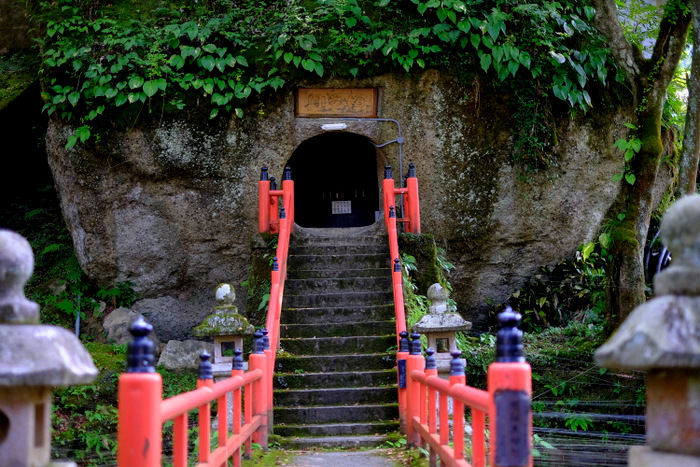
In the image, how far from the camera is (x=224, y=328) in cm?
698

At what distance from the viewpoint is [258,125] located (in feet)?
37.8

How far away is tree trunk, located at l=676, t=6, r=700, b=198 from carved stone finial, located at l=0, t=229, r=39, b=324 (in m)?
7.30

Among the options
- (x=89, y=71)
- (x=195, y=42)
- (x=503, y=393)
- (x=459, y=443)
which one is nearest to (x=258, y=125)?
(x=195, y=42)

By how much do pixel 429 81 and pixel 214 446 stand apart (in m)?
7.84

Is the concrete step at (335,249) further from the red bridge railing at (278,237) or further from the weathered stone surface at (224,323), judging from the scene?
the weathered stone surface at (224,323)

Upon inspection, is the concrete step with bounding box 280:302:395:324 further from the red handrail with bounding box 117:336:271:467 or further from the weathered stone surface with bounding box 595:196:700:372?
the weathered stone surface with bounding box 595:196:700:372

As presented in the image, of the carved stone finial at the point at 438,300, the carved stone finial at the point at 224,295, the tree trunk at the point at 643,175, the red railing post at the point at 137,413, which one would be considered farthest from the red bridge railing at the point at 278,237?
the tree trunk at the point at 643,175

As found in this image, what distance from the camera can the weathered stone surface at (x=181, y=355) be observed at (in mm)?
11422

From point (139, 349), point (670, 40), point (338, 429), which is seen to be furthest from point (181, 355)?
point (139, 349)

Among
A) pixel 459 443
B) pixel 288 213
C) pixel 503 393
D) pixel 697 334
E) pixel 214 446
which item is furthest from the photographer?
pixel 288 213

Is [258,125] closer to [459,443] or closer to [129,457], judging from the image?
[459,443]

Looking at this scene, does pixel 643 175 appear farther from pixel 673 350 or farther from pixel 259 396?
pixel 673 350

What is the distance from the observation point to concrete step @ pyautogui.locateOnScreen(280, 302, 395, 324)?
354 inches

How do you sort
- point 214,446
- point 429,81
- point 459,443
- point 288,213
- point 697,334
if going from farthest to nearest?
point 429,81 → point 288,213 → point 214,446 → point 459,443 → point 697,334
